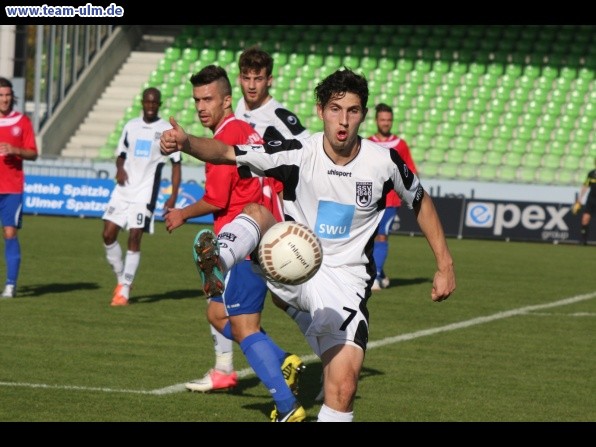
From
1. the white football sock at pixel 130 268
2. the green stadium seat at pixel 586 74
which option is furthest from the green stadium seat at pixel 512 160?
the white football sock at pixel 130 268

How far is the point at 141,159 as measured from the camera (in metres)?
13.4

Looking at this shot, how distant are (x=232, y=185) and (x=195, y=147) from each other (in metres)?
1.95

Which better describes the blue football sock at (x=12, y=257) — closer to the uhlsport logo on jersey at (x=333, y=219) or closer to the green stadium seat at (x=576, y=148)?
the uhlsport logo on jersey at (x=333, y=219)

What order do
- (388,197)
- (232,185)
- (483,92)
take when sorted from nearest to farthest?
(232,185)
(388,197)
(483,92)

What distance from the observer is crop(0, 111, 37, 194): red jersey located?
12914mm

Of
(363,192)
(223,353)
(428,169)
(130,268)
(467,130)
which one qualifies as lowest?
(130,268)

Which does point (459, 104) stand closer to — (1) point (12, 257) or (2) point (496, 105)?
(2) point (496, 105)

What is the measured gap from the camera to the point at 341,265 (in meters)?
6.30

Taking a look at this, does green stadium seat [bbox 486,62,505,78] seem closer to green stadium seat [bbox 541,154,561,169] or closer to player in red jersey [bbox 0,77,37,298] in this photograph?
green stadium seat [bbox 541,154,561,169]

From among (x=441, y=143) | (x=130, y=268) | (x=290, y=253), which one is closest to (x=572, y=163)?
(x=441, y=143)

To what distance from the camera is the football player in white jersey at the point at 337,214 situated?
6.09m

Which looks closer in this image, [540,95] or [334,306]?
[334,306]
